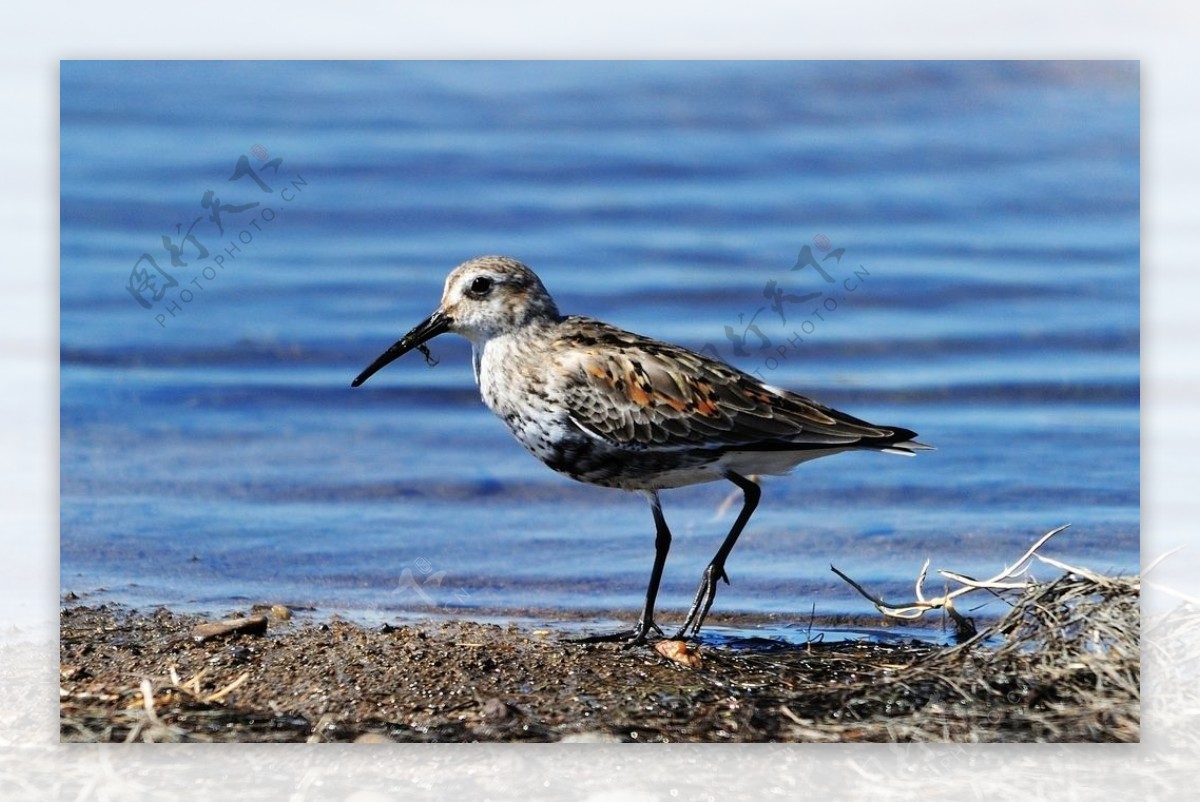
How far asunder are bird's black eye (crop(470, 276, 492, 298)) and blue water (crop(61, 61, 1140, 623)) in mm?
520

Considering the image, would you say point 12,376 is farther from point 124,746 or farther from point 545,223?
point 545,223

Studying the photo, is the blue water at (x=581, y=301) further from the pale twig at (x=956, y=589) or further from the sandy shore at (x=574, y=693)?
the sandy shore at (x=574, y=693)

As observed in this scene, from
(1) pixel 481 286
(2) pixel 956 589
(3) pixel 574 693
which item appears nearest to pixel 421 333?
(1) pixel 481 286

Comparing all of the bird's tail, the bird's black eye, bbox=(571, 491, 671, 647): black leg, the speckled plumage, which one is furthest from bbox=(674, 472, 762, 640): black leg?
the bird's black eye

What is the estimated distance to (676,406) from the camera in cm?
589

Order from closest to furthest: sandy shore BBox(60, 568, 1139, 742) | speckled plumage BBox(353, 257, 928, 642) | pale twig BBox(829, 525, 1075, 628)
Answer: sandy shore BBox(60, 568, 1139, 742)
pale twig BBox(829, 525, 1075, 628)
speckled plumage BBox(353, 257, 928, 642)

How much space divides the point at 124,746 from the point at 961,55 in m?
3.19

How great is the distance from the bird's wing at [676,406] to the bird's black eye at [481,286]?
267 millimetres

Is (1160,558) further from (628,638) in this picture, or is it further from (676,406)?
(628,638)

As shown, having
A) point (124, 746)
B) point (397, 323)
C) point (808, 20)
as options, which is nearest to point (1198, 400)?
point (808, 20)

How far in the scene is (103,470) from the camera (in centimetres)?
618

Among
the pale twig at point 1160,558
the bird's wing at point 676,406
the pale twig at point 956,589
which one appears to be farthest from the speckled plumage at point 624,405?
the pale twig at point 1160,558

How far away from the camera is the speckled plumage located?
583 cm

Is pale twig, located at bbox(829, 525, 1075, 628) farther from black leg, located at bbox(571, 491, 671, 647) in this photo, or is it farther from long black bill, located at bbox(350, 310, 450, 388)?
long black bill, located at bbox(350, 310, 450, 388)
